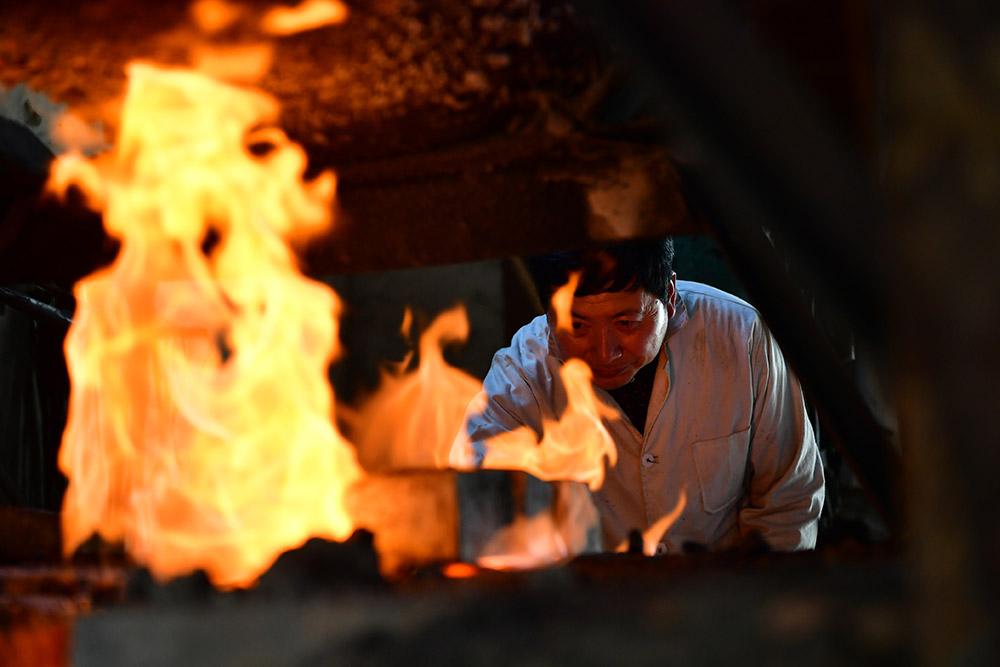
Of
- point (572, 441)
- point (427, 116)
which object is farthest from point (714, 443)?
point (427, 116)

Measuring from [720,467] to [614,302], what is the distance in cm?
88

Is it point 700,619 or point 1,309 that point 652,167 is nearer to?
point 700,619

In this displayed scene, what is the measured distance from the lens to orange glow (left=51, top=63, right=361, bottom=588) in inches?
82.8

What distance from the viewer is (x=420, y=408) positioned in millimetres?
6824

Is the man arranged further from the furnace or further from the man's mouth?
the furnace

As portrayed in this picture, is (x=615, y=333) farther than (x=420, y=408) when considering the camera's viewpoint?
No


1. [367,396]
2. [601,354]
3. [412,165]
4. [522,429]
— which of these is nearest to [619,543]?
[522,429]

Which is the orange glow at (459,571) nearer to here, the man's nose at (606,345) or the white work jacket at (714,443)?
the man's nose at (606,345)

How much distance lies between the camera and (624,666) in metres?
0.77

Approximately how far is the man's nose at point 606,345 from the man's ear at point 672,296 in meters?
0.38

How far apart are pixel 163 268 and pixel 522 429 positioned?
5.61 feet

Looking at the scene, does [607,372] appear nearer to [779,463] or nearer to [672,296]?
[672,296]

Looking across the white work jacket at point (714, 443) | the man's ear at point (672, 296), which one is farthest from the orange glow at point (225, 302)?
the man's ear at point (672, 296)

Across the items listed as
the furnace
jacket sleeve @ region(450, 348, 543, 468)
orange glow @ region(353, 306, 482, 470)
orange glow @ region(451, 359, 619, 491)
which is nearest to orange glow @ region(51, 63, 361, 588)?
the furnace
